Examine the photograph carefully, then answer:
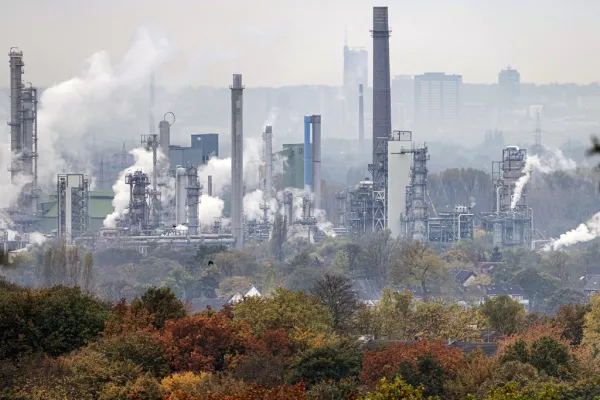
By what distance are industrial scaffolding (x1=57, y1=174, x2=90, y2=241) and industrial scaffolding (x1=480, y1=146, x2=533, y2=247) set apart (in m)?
Result: 25.9

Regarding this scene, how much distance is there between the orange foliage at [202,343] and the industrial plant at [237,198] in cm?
5538

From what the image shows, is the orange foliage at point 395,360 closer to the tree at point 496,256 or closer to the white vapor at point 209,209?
the tree at point 496,256

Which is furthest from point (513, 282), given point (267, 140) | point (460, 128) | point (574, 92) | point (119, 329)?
point (460, 128)

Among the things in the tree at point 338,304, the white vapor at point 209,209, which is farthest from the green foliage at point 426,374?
the white vapor at point 209,209

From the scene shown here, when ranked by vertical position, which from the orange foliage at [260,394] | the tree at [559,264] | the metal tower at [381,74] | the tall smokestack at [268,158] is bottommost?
the orange foliage at [260,394]

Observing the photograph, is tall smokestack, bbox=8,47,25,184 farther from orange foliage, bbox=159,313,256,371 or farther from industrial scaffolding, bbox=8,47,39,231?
orange foliage, bbox=159,313,256,371

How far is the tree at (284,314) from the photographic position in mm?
42688

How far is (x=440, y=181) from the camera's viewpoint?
140m

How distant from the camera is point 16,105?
9981 centimetres

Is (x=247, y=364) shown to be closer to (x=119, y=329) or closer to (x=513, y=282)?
(x=119, y=329)

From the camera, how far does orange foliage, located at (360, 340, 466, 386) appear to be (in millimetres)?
35469

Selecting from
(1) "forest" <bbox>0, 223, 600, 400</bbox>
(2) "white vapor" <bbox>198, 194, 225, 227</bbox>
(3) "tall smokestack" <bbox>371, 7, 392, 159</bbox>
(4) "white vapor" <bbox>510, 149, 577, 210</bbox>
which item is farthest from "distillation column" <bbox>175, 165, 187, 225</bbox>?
(1) "forest" <bbox>0, 223, 600, 400</bbox>

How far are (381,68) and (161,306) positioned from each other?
7086 centimetres

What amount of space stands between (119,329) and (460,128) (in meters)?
156
